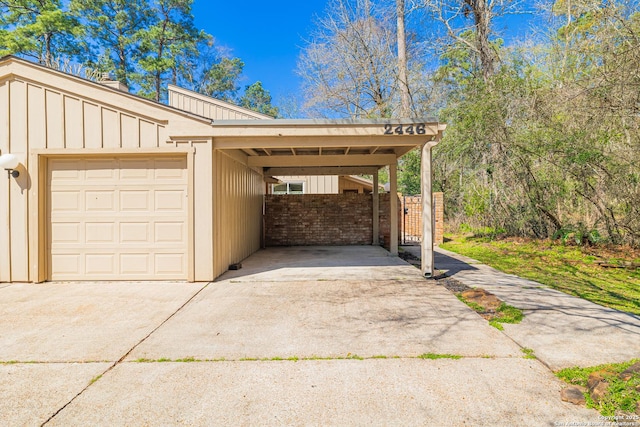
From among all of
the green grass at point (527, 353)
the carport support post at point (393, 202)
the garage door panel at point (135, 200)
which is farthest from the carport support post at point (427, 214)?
the garage door panel at point (135, 200)

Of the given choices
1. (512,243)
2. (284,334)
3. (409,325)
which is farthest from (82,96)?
(512,243)

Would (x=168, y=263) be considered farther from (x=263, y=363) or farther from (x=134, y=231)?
(x=263, y=363)

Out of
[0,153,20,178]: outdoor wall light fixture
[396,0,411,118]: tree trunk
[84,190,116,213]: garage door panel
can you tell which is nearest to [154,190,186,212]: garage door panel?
[84,190,116,213]: garage door panel

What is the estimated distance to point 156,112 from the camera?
18.5 ft

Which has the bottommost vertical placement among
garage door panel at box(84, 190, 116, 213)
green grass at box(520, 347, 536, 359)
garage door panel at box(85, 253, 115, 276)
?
green grass at box(520, 347, 536, 359)

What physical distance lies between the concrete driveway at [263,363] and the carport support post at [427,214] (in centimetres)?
103

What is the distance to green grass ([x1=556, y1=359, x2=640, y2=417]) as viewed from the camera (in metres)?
2.10

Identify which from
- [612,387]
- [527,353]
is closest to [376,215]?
[527,353]

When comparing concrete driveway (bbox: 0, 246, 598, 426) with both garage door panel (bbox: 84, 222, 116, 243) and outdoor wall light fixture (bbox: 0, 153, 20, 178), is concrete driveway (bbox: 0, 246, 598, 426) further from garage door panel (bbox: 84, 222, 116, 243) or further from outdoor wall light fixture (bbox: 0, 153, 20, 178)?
outdoor wall light fixture (bbox: 0, 153, 20, 178)

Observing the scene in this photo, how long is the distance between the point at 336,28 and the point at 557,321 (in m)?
17.9

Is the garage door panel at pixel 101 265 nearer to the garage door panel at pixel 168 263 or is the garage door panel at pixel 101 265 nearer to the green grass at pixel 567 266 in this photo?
the garage door panel at pixel 168 263

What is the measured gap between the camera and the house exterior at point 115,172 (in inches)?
219

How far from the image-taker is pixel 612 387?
2256 mm

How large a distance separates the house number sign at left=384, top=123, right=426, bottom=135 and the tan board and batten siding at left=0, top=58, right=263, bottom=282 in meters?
3.18
